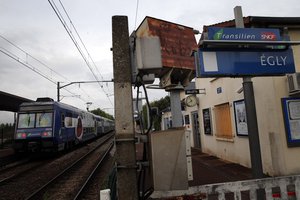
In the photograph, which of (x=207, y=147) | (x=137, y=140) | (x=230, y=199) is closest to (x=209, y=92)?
(x=207, y=147)

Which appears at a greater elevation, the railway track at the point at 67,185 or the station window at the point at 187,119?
the station window at the point at 187,119

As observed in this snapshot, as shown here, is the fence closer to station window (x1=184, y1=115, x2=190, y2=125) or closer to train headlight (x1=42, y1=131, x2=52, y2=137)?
train headlight (x1=42, y1=131, x2=52, y2=137)

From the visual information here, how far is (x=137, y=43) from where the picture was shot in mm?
3127

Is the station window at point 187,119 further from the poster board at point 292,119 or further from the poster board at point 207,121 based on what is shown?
the poster board at point 292,119

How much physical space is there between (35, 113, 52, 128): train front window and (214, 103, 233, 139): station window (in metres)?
8.29

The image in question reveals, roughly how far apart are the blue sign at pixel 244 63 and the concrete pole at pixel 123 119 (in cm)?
137

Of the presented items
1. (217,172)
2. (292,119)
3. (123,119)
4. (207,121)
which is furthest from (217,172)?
(123,119)

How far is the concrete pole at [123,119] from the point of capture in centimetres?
306

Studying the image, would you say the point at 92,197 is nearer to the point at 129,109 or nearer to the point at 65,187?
the point at 65,187

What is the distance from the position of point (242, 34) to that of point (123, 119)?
7.94ft

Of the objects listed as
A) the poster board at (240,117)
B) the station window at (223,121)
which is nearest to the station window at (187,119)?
the station window at (223,121)

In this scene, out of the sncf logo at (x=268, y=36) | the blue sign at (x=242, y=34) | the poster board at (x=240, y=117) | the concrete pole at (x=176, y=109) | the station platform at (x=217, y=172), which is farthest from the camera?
the poster board at (x=240, y=117)

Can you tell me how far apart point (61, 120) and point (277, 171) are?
35.6 feet

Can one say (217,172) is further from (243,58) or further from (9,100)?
(9,100)
